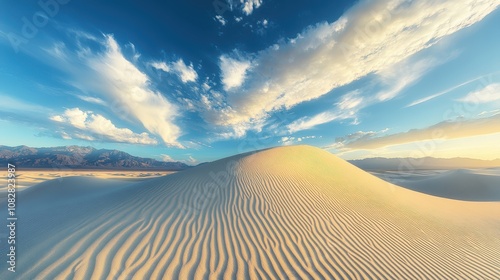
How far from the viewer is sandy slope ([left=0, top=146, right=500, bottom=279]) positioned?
3.66m

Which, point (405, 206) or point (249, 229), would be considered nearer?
point (249, 229)

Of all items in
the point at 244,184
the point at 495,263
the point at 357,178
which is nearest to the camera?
the point at 495,263

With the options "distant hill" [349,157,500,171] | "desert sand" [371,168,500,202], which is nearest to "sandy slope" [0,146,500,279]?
"desert sand" [371,168,500,202]

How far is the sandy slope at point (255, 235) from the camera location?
3.66m

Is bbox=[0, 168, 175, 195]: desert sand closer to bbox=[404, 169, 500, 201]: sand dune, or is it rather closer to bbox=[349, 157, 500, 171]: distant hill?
bbox=[404, 169, 500, 201]: sand dune

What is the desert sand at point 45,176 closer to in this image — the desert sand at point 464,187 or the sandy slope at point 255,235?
the sandy slope at point 255,235

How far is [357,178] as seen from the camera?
1043cm

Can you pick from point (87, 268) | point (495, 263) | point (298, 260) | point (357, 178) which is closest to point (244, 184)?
point (298, 260)

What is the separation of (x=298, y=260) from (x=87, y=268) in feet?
13.1

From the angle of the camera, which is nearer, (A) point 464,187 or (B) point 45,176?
(A) point 464,187

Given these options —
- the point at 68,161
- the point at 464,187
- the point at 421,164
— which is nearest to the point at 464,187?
the point at 464,187

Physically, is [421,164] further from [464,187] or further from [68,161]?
[68,161]

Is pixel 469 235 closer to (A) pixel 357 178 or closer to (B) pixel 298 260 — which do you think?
(A) pixel 357 178

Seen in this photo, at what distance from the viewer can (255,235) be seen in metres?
4.76
